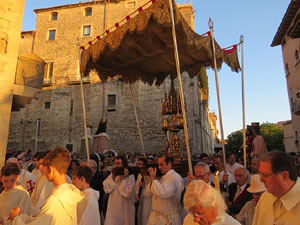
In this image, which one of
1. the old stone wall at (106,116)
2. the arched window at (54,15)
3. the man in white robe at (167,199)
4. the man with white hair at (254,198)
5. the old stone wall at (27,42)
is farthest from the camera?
the arched window at (54,15)

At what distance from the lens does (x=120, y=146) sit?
21641 millimetres

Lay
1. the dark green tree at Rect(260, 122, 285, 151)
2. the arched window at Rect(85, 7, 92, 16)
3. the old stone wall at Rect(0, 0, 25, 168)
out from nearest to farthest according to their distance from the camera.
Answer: the old stone wall at Rect(0, 0, 25, 168) < the arched window at Rect(85, 7, 92, 16) < the dark green tree at Rect(260, 122, 285, 151)

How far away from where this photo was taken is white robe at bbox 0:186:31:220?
2.96m

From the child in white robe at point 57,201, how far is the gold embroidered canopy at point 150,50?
3279mm

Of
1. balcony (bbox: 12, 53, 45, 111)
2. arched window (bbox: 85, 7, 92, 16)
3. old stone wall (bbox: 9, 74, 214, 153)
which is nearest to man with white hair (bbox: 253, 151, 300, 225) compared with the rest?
balcony (bbox: 12, 53, 45, 111)

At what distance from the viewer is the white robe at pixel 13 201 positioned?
296 cm

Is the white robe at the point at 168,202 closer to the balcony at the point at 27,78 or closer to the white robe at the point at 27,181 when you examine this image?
the white robe at the point at 27,181

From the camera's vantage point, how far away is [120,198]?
491 centimetres

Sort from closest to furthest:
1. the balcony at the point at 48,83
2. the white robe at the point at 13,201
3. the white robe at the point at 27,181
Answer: the white robe at the point at 13,201, the white robe at the point at 27,181, the balcony at the point at 48,83

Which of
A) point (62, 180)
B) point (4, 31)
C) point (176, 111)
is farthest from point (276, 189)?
point (4, 31)

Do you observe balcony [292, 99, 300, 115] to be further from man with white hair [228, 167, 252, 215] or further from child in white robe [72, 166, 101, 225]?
child in white robe [72, 166, 101, 225]

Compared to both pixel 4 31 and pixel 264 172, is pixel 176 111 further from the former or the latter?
pixel 4 31

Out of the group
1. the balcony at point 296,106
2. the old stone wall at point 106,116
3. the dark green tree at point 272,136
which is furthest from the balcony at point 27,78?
the dark green tree at point 272,136

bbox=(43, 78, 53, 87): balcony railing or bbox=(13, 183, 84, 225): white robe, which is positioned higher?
bbox=(43, 78, 53, 87): balcony railing
